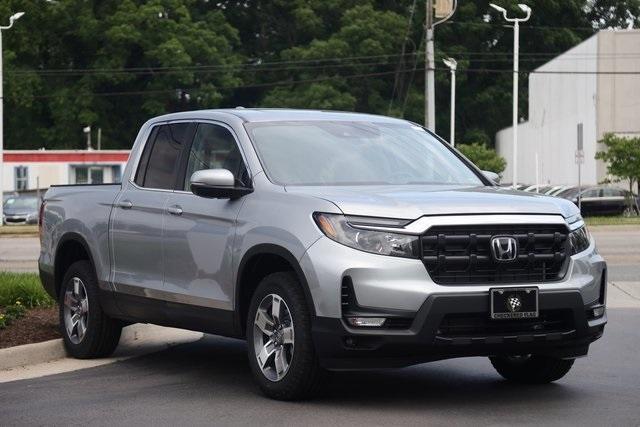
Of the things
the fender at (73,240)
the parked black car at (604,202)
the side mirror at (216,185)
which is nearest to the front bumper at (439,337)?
the side mirror at (216,185)

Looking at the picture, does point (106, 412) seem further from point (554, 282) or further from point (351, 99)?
point (351, 99)

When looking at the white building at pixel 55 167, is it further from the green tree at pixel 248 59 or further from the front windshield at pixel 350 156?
the front windshield at pixel 350 156

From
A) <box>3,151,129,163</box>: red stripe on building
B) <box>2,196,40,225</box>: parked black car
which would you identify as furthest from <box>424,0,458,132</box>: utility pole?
<box>3,151,129,163</box>: red stripe on building

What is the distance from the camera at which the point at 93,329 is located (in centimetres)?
1062

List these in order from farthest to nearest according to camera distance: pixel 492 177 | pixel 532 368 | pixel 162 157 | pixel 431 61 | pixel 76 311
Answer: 1. pixel 431 61
2. pixel 76 311
3. pixel 162 157
4. pixel 492 177
5. pixel 532 368

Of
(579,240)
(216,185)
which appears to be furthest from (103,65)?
(579,240)

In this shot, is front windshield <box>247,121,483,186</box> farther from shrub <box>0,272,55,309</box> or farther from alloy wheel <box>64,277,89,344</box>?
shrub <box>0,272,55,309</box>

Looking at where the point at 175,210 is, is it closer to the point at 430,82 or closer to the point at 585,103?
the point at 430,82

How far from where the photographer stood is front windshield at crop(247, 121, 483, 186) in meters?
9.18

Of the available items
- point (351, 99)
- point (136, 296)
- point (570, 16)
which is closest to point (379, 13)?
point (351, 99)

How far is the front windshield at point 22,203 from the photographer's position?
54.6 metres

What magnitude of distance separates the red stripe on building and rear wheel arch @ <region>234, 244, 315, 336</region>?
54.7m

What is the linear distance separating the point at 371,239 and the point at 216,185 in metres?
1.33

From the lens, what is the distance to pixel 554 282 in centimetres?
830
